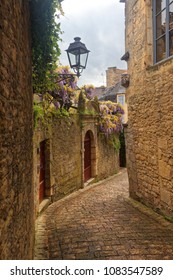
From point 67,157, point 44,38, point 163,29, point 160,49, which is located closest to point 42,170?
point 67,157

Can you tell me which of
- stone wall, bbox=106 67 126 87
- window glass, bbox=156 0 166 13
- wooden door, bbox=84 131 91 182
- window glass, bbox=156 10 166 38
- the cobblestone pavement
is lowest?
the cobblestone pavement

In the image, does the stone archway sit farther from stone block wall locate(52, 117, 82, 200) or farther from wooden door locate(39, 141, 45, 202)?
wooden door locate(39, 141, 45, 202)

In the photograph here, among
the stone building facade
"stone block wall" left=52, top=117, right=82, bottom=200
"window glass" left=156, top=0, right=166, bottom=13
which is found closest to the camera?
"window glass" left=156, top=0, right=166, bottom=13

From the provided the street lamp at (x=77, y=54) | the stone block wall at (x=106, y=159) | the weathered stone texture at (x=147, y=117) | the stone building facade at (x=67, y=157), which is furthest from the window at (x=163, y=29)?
the stone block wall at (x=106, y=159)

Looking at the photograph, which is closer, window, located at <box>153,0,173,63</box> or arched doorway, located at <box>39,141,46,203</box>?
window, located at <box>153,0,173,63</box>

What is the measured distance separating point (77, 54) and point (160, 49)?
77.0 inches

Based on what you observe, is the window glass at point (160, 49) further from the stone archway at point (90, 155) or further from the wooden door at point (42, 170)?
the stone archway at point (90, 155)

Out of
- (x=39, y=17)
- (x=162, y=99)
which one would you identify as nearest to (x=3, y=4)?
(x=39, y=17)

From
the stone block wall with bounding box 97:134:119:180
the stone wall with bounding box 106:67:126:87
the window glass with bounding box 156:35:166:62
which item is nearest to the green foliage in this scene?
the window glass with bounding box 156:35:166:62

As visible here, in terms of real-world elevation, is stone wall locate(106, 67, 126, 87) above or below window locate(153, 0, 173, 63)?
above

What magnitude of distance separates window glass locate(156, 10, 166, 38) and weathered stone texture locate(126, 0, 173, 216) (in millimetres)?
199

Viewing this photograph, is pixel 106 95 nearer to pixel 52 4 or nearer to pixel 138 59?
pixel 138 59

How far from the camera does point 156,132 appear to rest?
6246mm

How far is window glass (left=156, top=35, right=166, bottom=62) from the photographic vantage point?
609 centimetres
